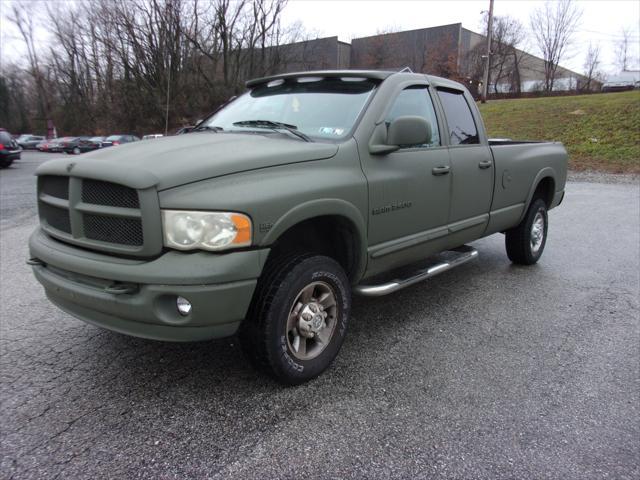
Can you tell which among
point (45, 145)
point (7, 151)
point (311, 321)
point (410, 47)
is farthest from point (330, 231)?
point (410, 47)

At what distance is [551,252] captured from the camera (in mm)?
6359

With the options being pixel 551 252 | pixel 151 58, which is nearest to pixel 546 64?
pixel 151 58

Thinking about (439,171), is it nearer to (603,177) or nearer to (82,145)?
(603,177)

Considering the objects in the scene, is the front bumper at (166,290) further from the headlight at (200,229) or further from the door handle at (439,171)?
the door handle at (439,171)

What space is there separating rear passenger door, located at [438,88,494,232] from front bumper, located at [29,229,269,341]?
2.21 meters

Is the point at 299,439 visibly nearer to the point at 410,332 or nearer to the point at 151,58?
the point at 410,332

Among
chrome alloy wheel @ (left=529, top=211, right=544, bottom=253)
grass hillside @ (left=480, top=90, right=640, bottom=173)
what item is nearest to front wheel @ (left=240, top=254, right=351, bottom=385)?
chrome alloy wheel @ (left=529, top=211, right=544, bottom=253)

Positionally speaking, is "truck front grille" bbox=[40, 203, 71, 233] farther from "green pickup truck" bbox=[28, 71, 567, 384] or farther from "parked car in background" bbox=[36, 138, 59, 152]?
"parked car in background" bbox=[36, 138, 59, 152]

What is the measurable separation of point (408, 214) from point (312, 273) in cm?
112

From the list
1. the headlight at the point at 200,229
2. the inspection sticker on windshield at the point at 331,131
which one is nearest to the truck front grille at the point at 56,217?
the headlight at the point at 200,229

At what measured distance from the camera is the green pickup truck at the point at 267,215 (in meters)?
2.42

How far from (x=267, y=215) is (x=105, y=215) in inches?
34.0

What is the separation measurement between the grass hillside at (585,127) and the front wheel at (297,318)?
16.5 m

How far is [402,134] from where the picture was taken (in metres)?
3.26
